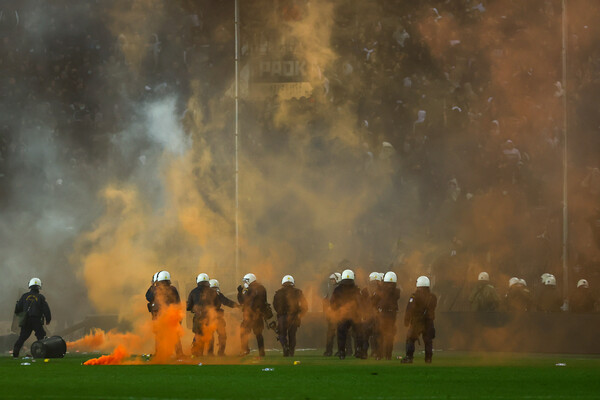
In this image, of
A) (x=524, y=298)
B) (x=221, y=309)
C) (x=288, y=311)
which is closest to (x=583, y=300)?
(x=524, y=298)

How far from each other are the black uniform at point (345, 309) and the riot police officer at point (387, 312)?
2.29 ft

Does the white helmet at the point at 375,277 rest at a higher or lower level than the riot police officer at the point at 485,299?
higher

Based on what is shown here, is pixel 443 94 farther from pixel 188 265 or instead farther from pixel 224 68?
pixel 188 265

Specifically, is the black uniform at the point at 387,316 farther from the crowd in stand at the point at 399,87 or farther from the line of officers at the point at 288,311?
the crowd in stand at the point at 399,87

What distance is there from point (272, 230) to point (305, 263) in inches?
111

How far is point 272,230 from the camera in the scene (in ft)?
147

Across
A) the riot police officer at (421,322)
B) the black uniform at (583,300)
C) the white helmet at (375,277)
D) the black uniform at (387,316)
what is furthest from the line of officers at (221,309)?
the black uniform at (583,300)

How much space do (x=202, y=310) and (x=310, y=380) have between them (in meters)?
8.85

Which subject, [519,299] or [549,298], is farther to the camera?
[549,298]

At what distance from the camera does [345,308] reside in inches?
1058

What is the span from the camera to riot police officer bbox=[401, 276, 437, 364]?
23328mm

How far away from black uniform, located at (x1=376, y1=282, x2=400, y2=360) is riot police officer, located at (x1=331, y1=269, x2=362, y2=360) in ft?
2.31

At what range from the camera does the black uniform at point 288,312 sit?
2756 cm

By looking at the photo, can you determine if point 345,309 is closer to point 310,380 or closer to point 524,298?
point 524,298
